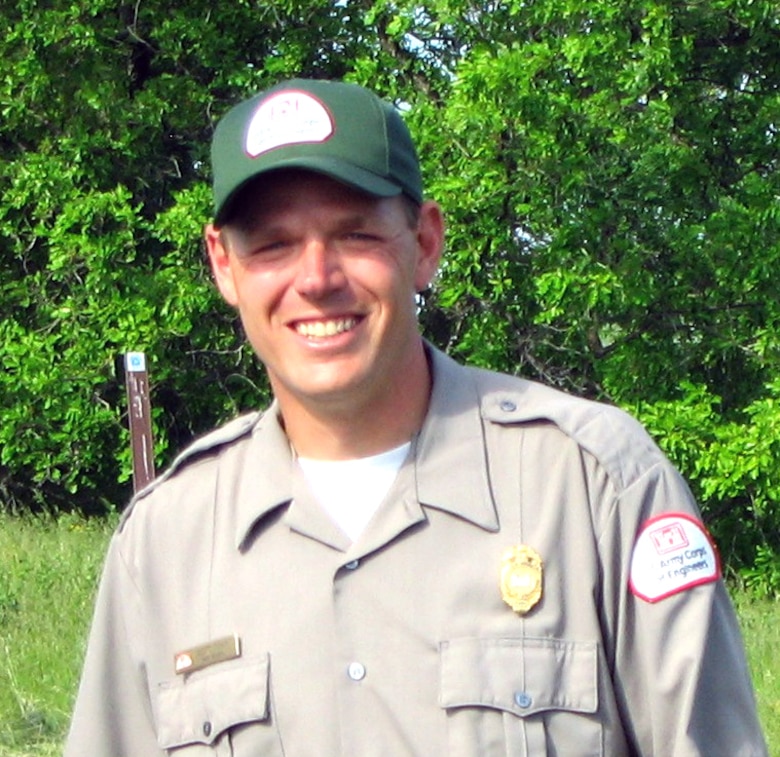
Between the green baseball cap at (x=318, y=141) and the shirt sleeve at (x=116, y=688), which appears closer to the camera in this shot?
the green baseball cap at (x=318, y=141)

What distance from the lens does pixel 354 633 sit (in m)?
2.11

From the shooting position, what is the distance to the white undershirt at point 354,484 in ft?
7.23

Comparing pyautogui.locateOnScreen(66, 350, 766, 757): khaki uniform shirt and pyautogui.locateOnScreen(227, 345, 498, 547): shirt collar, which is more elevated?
pyautogui.locateOnScreen(227, 345, 498, 547): shirt collar

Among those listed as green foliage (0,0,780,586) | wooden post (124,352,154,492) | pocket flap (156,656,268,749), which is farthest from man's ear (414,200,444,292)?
green foliage (0,0,780,586)

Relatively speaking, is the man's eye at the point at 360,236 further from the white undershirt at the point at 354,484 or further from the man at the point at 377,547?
the white undershirt at the point at 354,484

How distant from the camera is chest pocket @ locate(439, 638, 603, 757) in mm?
2027

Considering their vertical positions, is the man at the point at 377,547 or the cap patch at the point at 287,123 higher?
the cap patch at the point at 287,123

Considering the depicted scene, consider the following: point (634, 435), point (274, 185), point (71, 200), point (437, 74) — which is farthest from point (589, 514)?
point (71, 200)

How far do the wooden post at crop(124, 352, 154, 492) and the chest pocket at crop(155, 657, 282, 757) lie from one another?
18.9ft

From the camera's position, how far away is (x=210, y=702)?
2.18 m

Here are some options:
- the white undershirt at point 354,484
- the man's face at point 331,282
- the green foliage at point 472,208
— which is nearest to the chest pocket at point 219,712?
the white undershirt at point 354,484

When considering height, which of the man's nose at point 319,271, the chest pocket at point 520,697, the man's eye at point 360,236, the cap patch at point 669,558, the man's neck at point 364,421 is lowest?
the chest pocket at point 520,697

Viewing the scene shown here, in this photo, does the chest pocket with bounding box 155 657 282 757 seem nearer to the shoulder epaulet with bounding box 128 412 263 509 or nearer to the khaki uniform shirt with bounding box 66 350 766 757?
the khaki uniform shirt with bounding box 66 350 766 757

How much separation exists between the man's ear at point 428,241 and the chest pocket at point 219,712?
59cm
